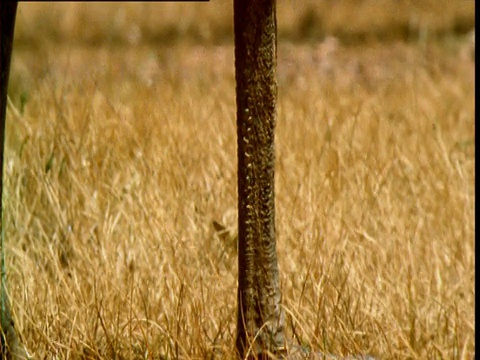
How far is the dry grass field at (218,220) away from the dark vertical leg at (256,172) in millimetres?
91

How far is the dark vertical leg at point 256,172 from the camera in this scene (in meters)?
1.95

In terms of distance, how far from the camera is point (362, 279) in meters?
2.50

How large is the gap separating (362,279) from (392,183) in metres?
0.93

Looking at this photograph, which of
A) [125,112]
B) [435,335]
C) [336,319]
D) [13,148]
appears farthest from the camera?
[125,112]

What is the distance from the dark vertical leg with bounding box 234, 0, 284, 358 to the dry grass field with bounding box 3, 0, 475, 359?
0.09 m

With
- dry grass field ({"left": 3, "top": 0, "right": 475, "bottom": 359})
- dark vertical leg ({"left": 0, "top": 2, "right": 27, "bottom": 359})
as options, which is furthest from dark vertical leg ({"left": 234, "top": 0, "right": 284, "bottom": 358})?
dark vertical leg ({"left": 0, "top": 2, "right": 27, "bottom": 359})

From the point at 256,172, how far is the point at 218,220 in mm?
1006

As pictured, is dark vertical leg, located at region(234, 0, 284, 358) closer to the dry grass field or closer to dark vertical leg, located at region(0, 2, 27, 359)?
the dry grass field

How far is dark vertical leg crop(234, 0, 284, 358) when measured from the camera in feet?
6.39

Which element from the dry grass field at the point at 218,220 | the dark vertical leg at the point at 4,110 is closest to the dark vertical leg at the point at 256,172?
the dry grass field at the point at 218,220

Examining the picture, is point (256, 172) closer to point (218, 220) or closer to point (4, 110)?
point (4, 110)

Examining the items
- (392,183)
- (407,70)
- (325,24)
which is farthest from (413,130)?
(325,24)

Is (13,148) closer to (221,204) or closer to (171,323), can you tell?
(221,204)

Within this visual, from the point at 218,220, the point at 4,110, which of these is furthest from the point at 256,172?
the point at 218,220
